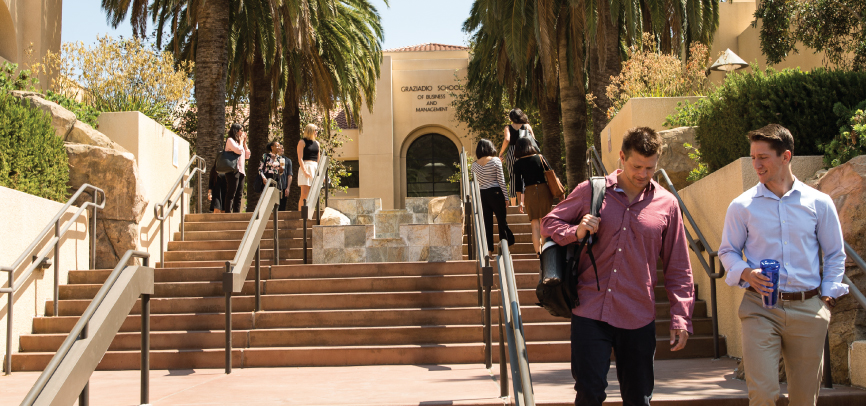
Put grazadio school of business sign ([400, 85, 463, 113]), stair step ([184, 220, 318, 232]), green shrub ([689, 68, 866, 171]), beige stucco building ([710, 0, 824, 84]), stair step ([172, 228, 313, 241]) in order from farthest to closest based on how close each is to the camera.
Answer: grazadio school of business sign ([400, 85, 463, 113]), beige stucco building ([710, 0, 824, 84]), stair step ([184, 220, 318, 232]), stair step ([172, 228, 313, 241]), green shrub ([689, 68, 866, 171])

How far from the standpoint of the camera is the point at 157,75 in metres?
12.9

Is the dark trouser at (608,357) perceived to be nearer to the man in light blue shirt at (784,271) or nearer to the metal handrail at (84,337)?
the man in light blue shirt at (784,271)

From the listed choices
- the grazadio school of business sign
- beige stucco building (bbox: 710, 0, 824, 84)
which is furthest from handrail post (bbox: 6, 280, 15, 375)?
the grazadio school of business sign

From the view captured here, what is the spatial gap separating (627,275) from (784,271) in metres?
0.82

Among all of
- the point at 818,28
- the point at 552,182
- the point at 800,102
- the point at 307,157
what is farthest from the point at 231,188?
the point at 818,28

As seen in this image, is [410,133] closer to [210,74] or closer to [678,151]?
[210,74]

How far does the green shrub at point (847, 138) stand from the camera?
6082mm

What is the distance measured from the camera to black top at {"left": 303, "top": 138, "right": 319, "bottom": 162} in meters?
12.6

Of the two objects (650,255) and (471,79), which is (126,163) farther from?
(471,79)

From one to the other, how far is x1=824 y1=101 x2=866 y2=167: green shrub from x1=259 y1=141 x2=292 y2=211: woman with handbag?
912 cm

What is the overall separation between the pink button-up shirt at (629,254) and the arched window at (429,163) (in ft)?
93.0

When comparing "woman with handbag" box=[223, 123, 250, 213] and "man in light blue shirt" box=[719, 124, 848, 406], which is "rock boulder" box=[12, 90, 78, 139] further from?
"man in light blue shirt" box=[719, 124, 848, 406]

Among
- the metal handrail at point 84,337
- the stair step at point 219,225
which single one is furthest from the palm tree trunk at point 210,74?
the metal handrail at point 84,337

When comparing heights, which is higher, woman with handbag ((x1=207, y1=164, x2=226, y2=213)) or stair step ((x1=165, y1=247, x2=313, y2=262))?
woman with handbag ((x1=207, y1=164, x2=226, y2=213))
